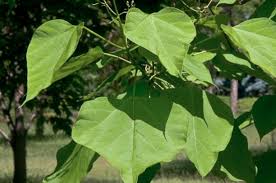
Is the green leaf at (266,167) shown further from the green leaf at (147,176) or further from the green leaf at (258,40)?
the green leaf at (258,40)

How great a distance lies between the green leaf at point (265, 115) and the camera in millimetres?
1426

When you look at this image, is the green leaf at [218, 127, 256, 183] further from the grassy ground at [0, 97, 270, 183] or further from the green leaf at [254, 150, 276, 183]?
the grassy ground at [0, 97, 270, 183]

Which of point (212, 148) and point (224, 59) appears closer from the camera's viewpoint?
point (212, 148)

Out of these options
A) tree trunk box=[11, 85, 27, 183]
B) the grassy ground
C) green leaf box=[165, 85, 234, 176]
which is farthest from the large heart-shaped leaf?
tree trunk box=[11, 85, 27, 183]

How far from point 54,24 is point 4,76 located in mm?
9259

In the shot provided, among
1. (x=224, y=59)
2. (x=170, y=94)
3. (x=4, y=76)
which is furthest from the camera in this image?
(x=4, y=76)

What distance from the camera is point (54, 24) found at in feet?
4.03

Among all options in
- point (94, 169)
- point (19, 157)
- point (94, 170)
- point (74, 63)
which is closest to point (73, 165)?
point (74, 63)

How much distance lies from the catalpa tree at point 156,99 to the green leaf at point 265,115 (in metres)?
0.11

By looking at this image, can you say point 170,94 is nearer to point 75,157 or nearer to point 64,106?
point 75,157

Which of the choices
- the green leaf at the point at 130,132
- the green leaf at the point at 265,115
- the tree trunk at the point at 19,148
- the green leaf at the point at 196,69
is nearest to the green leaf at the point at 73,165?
the green leaf at the point at 130,132

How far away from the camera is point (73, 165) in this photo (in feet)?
3.99

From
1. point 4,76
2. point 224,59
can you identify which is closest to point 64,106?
point 4,76

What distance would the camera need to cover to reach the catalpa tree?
3.50 feet
